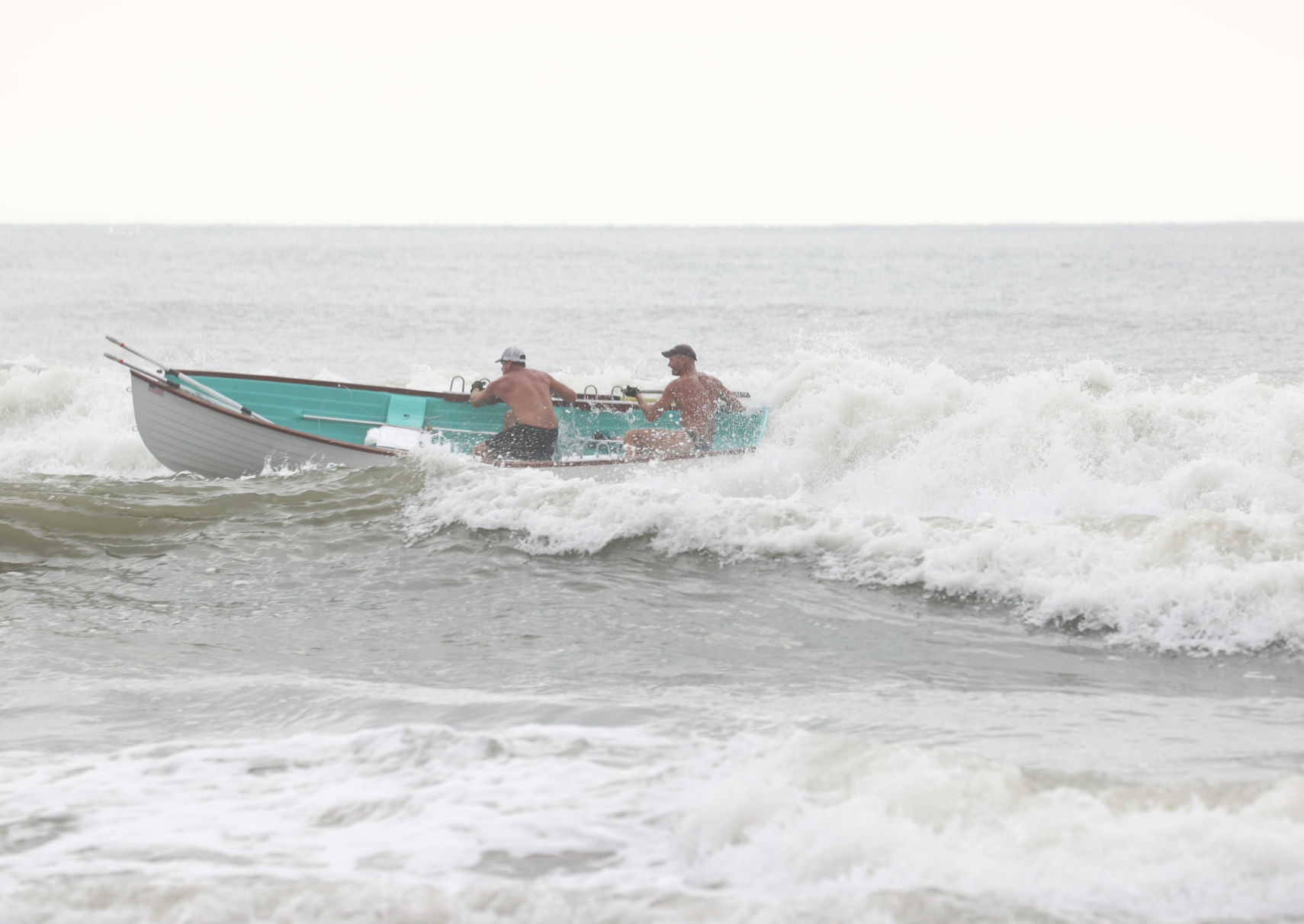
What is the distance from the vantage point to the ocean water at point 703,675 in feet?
11.0

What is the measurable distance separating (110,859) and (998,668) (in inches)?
148

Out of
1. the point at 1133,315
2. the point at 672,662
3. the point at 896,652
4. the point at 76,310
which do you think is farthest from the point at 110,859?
the point at 76,310

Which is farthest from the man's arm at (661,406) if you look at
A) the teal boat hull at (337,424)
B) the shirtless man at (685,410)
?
the teal boat hull at (337,424)

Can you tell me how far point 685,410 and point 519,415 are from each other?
1448 millimetres

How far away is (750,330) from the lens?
30.9 meters

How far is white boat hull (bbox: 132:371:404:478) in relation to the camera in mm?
9336

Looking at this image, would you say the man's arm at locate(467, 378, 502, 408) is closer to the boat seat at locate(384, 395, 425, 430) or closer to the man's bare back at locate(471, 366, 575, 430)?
the man's bare back at locate(471, 366, 575, 430)

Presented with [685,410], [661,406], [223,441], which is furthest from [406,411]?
[685,410]

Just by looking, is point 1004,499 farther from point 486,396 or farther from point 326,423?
point 326,423

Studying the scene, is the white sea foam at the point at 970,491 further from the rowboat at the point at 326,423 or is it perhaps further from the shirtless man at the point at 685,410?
the rowboat at the point at 326,423

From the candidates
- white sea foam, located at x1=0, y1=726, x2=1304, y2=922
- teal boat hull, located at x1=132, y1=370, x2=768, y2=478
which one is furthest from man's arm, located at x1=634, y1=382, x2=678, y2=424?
white sea foam, located at x1=0, y1=726, x2=1304, y2=922

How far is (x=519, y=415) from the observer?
9.71m

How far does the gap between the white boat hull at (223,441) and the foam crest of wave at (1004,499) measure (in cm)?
100

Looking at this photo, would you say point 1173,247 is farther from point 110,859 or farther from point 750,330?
point 110,859
